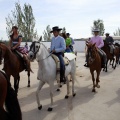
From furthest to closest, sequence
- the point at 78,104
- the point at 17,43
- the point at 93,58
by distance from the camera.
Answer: the point at 93,58
the point at 17,43
the point at 78,104

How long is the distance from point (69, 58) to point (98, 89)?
193 centimetres

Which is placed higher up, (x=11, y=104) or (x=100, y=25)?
(x=100, y=25)

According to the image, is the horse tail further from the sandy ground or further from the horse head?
the horse head

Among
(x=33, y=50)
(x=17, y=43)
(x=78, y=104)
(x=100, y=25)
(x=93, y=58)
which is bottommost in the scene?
(x=78, y=104)

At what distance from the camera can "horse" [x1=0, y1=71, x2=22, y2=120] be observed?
330 centimetres

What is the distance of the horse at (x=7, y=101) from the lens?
130 inches

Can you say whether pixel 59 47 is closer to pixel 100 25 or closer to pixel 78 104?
pixel 78 104

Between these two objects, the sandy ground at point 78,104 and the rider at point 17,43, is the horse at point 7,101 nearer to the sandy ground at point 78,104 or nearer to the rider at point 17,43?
the sandy ground at point 78,104

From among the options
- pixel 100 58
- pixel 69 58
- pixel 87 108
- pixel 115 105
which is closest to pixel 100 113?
pixel 87 108

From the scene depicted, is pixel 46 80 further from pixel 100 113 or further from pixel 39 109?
pixel 100 113

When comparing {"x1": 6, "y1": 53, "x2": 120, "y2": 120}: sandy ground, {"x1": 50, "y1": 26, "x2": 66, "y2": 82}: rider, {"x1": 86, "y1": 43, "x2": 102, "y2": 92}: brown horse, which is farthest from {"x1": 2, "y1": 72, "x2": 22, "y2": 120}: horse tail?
{"x1": 86, "y1": 43, "x2": 102, "y2": 92}: brown horse

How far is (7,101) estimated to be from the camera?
3555mm

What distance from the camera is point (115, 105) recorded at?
21.1 ft

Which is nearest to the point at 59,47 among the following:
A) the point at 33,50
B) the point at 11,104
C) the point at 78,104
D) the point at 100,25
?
the point at 33,50
